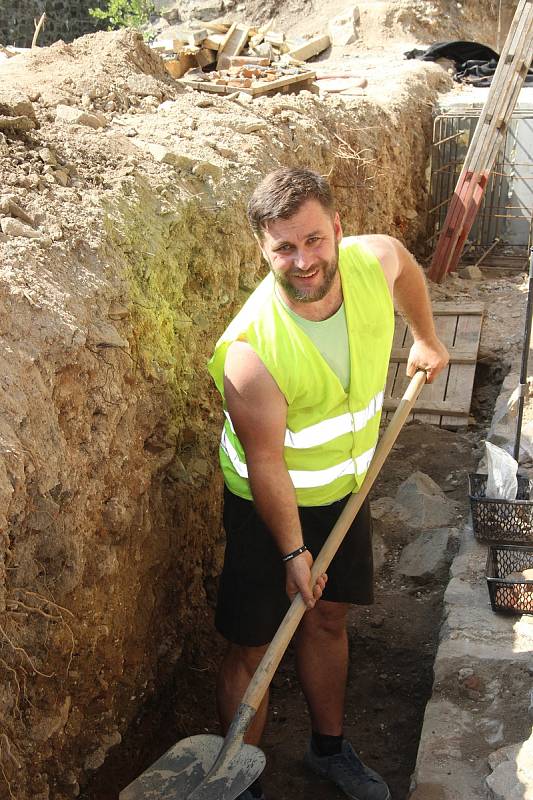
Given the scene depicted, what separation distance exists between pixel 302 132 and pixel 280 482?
413 cm

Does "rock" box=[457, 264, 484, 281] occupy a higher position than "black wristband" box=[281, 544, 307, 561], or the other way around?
"black wristband" box=[281, 544, 307, 561]

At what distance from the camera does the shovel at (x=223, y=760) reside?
2809mm

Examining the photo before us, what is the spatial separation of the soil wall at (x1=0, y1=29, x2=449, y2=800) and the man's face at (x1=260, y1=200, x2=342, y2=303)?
801 mm

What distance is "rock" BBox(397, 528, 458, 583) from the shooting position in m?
4.72

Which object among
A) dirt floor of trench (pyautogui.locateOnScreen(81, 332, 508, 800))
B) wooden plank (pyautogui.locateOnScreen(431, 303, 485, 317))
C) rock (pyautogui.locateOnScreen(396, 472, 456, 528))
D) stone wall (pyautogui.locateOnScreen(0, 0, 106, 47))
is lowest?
dirt floor of trench (pyautogui.locateOnScreen(81, 332, 508, 800))

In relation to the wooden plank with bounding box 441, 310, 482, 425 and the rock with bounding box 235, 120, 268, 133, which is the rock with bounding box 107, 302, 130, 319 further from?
the wooden plank with bounding box 441, 310, 482, 425

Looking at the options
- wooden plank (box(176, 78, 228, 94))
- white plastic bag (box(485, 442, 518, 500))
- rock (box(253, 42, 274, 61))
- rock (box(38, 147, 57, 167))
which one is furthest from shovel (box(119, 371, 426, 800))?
rock (box(253, 42, 274, 61))

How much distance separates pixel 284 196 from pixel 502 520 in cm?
242

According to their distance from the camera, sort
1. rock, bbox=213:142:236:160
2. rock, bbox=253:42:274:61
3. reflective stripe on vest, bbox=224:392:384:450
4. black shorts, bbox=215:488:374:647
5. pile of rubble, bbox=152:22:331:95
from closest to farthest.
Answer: reflective stripe on vest, bbox=224:392:384:450 < black shorts, bbox=215:488:374:647 < rock, bbox=213:142:236:160 < pile of rubble, bbox=152:22:331:95 < rock, bbox=253:42:274:61

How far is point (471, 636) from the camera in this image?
367 centimetres

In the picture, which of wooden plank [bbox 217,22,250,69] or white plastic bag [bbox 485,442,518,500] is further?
wooden plank [bbox 217,22,250,69]

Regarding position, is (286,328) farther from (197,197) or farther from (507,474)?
(507,474)

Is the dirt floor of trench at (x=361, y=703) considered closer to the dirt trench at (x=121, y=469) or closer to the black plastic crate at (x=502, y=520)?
the dirt trench at (x=121, y=469)

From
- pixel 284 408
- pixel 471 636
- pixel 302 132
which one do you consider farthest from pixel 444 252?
pixel 284 408
